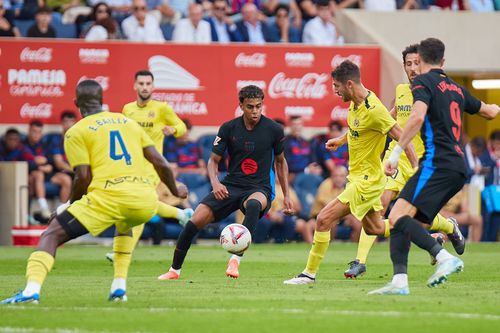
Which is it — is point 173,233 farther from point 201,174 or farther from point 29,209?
point 29,209

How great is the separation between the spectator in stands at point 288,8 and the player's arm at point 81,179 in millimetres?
15939

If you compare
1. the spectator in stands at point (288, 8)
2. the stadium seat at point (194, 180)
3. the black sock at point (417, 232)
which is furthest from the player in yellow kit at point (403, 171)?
the spectator in stands at point (288, 8)

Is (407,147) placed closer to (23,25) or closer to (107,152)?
(107,152)

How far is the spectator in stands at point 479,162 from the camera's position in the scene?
25.3m

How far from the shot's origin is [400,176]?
14984 mm

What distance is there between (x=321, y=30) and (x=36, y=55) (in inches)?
247

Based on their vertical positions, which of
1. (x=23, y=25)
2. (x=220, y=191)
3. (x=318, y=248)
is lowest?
(x=318, y=248)

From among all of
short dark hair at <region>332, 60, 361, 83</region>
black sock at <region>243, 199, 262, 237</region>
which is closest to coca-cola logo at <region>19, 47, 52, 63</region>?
black sock at <region>243, 199, 262, 237</region>

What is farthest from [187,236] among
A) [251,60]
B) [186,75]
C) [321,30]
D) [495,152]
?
[495,152]

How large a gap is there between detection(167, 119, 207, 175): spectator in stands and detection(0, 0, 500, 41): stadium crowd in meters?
2.20

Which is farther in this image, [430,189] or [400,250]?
[400,250]

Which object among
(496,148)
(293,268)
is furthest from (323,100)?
(293,268)

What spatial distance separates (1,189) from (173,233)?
343cm

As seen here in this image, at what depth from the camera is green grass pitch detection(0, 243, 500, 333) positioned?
28.5ft
